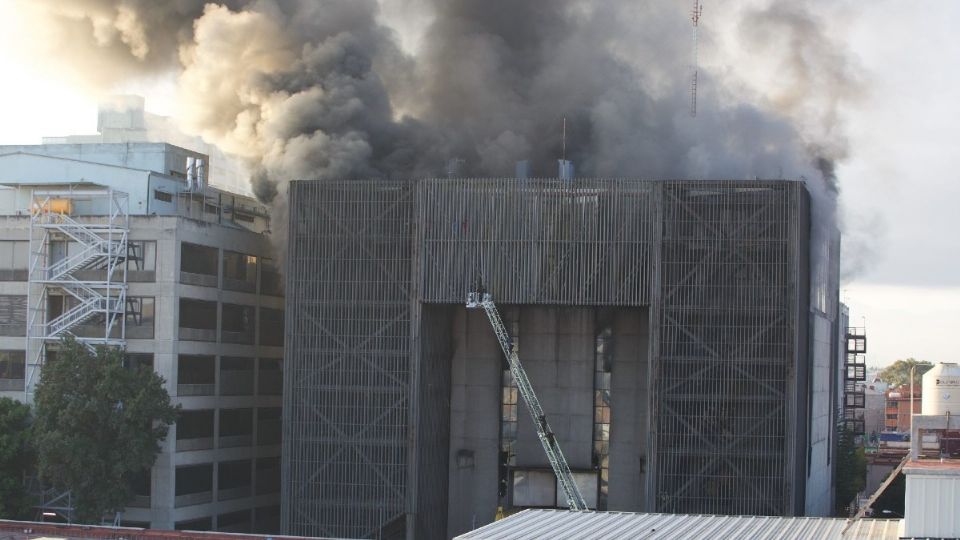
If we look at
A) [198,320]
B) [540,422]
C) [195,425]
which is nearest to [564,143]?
[540,422]

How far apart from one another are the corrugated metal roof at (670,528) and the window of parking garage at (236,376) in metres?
23.5

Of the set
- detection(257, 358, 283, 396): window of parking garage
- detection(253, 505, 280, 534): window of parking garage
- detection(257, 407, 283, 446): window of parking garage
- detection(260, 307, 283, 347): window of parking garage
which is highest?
detection(260, 307, 283, 347): window of parking garage

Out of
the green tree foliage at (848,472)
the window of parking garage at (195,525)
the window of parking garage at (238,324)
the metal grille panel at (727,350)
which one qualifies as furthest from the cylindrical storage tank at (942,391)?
the window of parking garage at (195,525)

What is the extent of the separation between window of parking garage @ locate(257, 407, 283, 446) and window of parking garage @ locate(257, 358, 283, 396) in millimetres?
784

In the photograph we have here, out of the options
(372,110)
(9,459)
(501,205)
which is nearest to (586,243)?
(501,205)

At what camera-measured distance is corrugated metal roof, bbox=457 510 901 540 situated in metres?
34.8

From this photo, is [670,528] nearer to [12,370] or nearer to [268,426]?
[268,426]

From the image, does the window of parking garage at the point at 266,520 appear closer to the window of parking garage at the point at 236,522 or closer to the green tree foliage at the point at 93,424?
the window of parking garage at the point at 236,522

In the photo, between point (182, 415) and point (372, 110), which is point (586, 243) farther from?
point (182, 415)

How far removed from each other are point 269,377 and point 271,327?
7.34 feet

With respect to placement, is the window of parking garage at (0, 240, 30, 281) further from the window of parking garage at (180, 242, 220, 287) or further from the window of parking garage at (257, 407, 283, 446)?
the window of parking garage at (257, 407, 283, 446)

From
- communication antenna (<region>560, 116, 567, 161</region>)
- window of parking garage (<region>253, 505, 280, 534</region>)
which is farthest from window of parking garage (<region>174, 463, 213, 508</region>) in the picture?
communication antenna (<region>560, 116, 567, 161</region>)

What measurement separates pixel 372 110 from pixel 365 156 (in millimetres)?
3420

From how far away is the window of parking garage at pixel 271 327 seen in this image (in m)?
63.7
